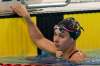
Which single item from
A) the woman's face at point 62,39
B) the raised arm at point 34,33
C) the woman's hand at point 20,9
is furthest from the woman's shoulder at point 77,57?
the woman's hand at point 20,9

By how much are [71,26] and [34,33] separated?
1.53 feet

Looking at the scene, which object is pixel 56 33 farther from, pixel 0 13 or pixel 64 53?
pixel 0 13

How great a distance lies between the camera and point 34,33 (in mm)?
5379

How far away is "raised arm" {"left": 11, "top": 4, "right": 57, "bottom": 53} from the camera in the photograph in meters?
5.22

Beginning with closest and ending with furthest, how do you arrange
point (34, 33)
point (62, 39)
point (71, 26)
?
point (62, 39)
point (71, 26)
point (34, 33)

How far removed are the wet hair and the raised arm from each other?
32 centimetres

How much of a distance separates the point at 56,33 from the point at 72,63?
1.18 feet

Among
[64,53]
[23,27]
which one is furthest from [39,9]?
[64,53]

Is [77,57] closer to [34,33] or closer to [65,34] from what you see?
[65,34]

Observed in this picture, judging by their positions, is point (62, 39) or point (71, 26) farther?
point (71, 26)

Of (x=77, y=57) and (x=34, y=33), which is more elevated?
(x=34, y=33)

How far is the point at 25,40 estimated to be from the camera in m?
5.40

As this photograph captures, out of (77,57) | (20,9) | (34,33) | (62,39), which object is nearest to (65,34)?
(62,39)

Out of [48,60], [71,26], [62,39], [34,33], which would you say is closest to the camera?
[62,39]
